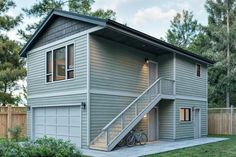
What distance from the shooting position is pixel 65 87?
49.7 ft

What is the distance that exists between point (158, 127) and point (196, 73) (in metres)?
4.87

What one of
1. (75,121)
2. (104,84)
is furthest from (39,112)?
(104,84)

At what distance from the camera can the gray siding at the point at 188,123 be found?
17.8m

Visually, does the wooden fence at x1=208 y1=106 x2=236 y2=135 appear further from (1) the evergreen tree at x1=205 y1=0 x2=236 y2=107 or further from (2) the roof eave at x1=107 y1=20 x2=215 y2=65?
(1) the evergreen tree at x1=205 y1=0 x2=236 y2=107

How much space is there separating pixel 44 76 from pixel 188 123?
9.02 metres

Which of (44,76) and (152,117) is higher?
(44,76)

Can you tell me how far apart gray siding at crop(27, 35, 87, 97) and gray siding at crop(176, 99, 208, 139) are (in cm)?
650

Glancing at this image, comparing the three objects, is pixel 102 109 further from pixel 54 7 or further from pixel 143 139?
pixel 54 7

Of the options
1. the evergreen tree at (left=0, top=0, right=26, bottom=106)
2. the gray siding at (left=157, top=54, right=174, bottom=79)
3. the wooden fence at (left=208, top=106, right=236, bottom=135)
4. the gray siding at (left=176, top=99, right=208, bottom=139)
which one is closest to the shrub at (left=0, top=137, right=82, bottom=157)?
the gray siding at (left=176, top=99, right=208, bottom=139)

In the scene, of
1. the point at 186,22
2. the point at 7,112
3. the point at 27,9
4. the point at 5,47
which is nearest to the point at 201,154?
the point at 7,112

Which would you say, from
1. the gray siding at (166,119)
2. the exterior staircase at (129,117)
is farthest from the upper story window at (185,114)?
the exterior staircase at (129,117)

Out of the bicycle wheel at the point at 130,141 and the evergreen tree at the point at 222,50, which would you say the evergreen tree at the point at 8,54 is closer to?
the bicycle wheel at the point at 130,141

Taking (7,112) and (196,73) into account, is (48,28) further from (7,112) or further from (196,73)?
(196,73)

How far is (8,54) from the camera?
27.3 m
